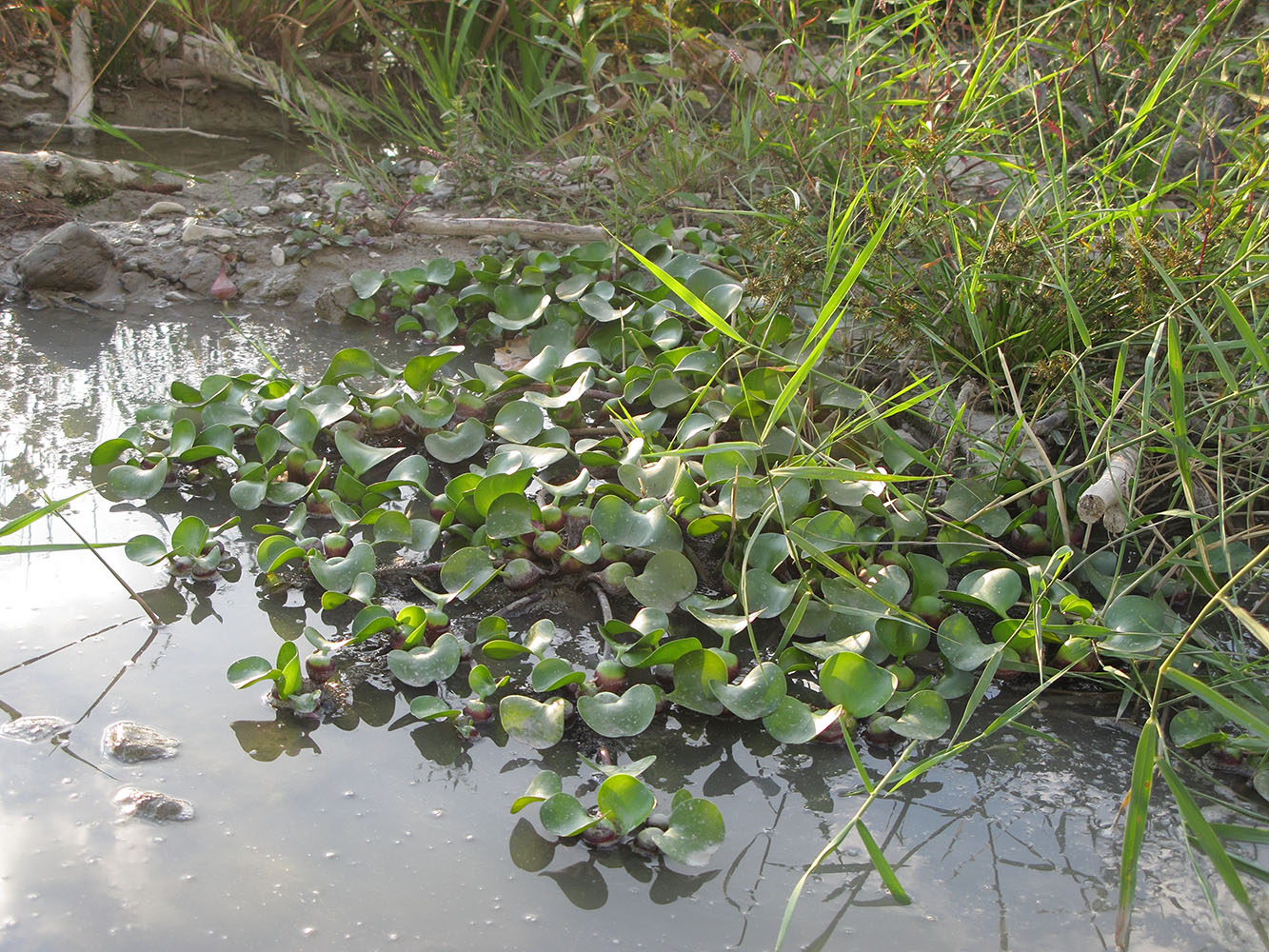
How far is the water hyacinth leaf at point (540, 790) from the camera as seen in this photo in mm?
1051

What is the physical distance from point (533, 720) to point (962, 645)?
0.55m

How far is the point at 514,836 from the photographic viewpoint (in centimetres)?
107

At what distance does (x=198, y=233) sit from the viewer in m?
2.56

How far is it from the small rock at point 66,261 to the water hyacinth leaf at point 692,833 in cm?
211

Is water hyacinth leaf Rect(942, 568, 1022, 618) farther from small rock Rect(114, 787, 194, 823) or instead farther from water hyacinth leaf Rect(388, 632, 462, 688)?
small rock Rect(114, 787, 194, 823)

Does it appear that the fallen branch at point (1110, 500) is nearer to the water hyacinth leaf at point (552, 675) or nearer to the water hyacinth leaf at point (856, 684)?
the water hyacinth leaf at point (856, 684)

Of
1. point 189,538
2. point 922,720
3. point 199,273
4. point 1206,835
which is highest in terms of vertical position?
point 1206,835

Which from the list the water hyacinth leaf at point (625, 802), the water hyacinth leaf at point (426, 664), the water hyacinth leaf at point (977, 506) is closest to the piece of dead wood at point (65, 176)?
the water hyacinth leaf at point (426, 664)

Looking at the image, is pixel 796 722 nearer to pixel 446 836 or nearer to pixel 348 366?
pixel 446 836

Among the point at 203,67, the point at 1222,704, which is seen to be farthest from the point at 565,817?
the point at 203,67

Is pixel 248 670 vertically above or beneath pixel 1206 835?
beneath

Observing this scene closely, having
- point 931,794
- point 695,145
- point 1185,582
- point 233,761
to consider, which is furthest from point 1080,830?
point 695,145

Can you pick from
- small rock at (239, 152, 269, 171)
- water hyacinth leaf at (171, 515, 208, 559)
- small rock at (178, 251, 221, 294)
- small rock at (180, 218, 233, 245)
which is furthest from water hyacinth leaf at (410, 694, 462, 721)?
small rock at (239, 152, 269, 171)

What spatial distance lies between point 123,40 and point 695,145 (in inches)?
74.2
